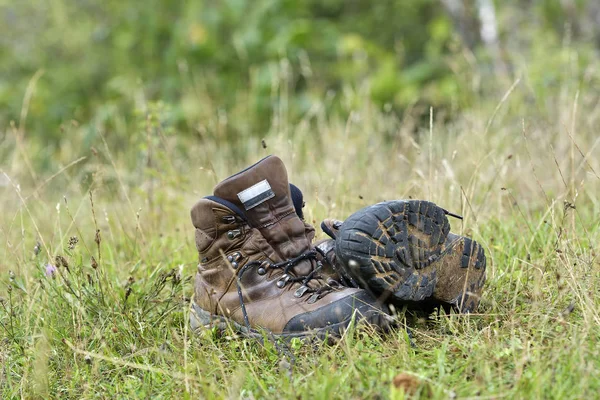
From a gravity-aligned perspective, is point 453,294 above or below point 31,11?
below

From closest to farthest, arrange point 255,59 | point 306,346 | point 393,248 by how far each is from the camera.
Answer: point 393,248, point 306,346, point 255,59

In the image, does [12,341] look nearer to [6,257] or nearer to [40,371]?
[40,371]

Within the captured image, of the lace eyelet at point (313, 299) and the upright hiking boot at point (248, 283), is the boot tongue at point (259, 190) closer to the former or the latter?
the upright hiking boot at point (248, 283)

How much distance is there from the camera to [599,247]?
2.13 m

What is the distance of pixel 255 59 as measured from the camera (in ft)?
23.9

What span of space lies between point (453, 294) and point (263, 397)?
71cm

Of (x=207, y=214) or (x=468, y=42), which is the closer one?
(x=207, y=214)

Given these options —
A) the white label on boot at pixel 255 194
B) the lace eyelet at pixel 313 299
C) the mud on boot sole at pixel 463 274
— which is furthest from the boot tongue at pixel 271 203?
the mud on boot sole at pixel 463 274

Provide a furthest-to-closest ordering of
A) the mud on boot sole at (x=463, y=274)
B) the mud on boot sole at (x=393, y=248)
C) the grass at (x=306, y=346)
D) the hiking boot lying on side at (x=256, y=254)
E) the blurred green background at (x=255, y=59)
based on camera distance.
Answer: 1. the blurred green background at (x=255, y=59)
2. the hiking boot lying on side at (x=256, y=254)
3. the mud on boot sole at (x=463, y=274)
4. the mud on boot sole at (x=393, y=248)
5. the grass at (x=306, y=346)

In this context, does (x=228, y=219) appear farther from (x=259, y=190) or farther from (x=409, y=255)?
(x=409, y=255)

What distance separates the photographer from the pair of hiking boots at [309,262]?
1.86 metres

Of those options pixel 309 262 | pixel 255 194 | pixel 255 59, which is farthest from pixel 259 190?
pixel 255 59

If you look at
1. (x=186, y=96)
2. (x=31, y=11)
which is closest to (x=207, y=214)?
(x=186, y=96)

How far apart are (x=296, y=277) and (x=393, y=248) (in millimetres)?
438
